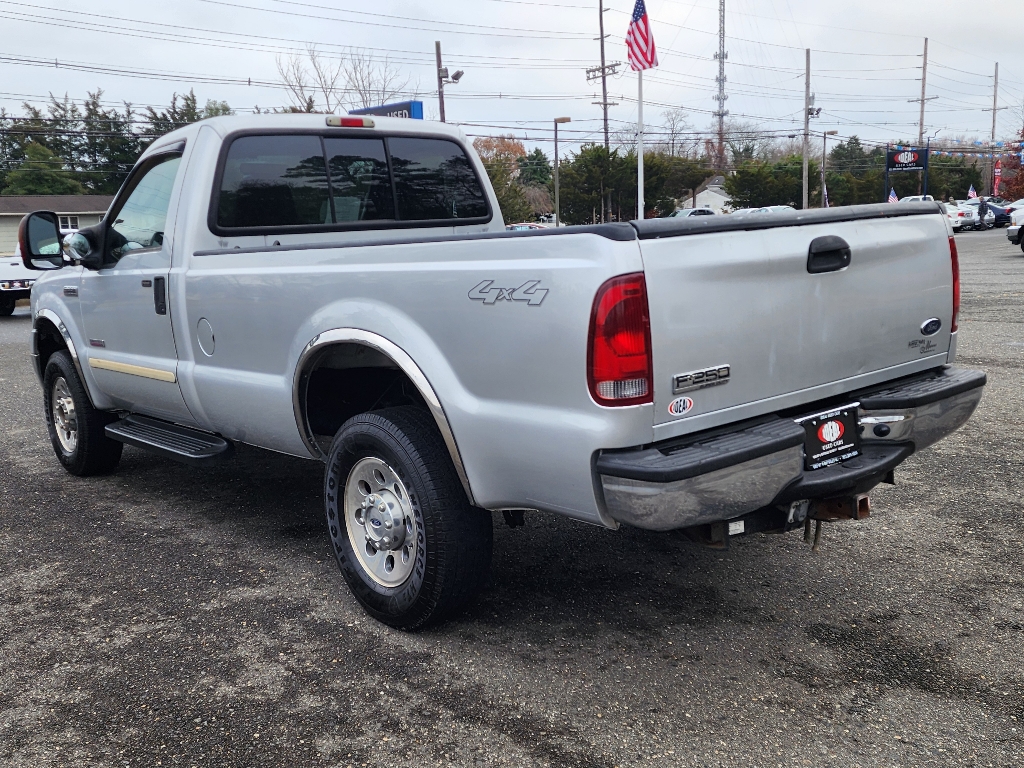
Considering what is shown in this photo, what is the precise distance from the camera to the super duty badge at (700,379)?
2797mm

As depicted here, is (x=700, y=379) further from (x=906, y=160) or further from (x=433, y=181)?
(x=906, y=160)

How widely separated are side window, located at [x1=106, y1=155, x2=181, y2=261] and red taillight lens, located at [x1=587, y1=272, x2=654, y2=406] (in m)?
2.94

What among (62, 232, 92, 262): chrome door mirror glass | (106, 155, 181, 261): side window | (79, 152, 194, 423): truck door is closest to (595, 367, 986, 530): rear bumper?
(79, 152, 194, 423): truck door

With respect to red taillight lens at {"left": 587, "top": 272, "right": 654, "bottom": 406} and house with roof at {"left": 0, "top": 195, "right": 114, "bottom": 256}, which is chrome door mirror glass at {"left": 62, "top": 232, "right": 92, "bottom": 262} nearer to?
red taillight lens at {"left": 587, "top": 272, "right": 654, "bottom": 406}

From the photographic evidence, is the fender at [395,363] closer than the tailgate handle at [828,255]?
No

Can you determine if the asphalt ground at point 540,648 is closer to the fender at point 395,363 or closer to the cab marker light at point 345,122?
the fender at point 395,363

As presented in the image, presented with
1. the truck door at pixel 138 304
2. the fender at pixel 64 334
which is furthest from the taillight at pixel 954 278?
the fender at pixel 64 334

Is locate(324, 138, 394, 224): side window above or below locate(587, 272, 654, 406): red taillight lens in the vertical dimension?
above

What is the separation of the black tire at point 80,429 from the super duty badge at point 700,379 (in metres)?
4.36

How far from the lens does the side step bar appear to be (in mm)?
4523

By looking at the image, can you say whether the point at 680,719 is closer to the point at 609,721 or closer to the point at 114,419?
the point at 609,721

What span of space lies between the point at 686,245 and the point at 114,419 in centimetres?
444

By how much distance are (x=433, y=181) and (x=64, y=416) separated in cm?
305

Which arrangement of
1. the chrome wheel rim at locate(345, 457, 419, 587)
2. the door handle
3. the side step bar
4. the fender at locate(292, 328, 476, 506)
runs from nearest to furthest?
1. the fender at locate(292, 328, 476, 506)
2. the chrome wheel rim at locate(345, 457, 419, 587)
3. the side step bar
4. the door handle
